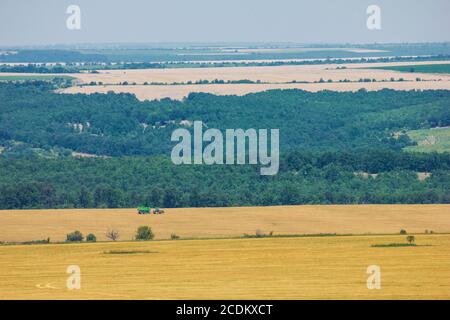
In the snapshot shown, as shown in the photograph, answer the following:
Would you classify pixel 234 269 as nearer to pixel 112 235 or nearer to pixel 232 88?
pixel 112 235

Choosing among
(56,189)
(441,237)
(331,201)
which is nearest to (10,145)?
(56,189)

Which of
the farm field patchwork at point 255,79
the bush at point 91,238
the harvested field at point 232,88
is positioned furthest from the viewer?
the farm field patchwork at point 255,79

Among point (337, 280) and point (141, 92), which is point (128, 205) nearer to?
point (337, 280)

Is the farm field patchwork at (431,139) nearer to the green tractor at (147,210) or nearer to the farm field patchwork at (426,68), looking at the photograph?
the green tractor at (147,210)

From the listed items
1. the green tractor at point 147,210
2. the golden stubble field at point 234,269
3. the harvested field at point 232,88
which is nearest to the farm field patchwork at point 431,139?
the harvested field at point 232,88

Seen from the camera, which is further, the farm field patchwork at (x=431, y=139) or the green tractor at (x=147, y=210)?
the farm field patchwork at (x=431, y=139)

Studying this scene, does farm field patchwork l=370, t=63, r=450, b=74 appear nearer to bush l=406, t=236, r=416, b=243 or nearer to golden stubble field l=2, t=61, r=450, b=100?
golden stubble field l=2, t=61, r=450, b=100
